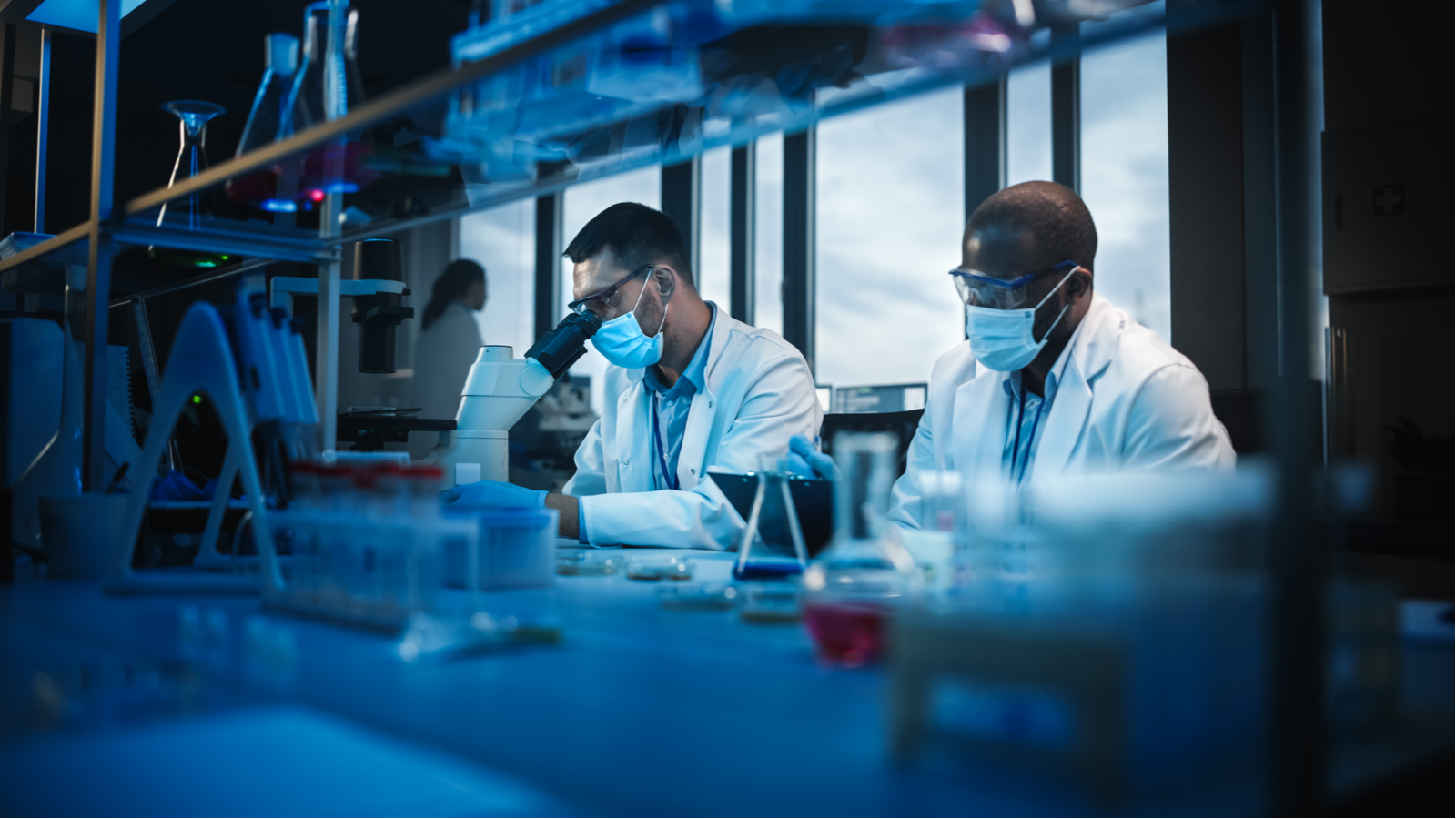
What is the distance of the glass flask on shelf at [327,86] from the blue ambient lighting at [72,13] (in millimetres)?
1241

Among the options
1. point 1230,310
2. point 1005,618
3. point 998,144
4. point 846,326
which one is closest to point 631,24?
point 1005,618

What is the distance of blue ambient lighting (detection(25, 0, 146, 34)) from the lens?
2.38 m

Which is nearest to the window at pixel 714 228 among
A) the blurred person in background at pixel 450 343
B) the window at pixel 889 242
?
the window at pixel 889 242

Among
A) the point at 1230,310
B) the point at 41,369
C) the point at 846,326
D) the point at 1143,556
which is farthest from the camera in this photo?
the point at 846,326

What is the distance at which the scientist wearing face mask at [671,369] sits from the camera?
8.76 ft

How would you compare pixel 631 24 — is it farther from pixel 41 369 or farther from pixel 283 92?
pixel 41 369

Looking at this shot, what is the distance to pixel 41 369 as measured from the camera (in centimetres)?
181

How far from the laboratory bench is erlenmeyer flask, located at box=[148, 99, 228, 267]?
83 cm

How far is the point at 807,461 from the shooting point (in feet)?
5.60

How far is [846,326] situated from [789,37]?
3944 mm

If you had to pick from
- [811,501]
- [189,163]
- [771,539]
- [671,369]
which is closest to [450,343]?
[671,369]

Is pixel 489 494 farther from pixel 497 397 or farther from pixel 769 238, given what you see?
pixel 769 238

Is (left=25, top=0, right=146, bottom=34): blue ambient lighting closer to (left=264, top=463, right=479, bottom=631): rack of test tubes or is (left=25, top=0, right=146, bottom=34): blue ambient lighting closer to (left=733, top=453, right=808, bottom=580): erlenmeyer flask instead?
(left=264, top=463, right=479, bottom=631): rack of test tubes

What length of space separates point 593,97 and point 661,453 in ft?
5.50
